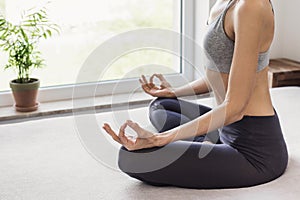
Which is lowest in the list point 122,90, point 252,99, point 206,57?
point 122,90

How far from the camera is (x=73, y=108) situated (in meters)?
3.01

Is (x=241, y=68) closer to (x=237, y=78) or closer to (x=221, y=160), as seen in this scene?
(x=237, y=78)

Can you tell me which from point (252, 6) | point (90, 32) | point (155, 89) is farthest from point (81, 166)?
point (90, 32)

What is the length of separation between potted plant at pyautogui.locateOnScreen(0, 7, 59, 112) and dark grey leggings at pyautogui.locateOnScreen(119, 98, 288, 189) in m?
1.34

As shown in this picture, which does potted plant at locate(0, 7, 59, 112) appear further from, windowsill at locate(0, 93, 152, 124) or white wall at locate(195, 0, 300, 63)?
white wall at locate(195, 0, 300, 63)

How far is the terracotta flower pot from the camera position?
2865 millimetres

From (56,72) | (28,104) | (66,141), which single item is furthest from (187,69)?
(66,141)

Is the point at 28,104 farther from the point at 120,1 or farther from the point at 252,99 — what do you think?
the point at 252,99

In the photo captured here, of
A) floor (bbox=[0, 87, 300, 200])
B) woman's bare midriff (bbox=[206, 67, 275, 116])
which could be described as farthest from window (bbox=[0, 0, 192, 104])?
woman's bare midriff (bbox=[206, 67, 275, 116])

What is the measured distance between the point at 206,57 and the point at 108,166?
1.81 ft

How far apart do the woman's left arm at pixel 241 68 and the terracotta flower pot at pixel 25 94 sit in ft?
4.60

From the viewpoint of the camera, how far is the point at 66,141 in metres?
2.24

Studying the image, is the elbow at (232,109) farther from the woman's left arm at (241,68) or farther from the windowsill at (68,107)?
the windowsill at (68,107)

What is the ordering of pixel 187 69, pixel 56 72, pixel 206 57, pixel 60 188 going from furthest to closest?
pixel 187 69 < pixel 56 72 < pixel 206 57 < pixel 60 188
